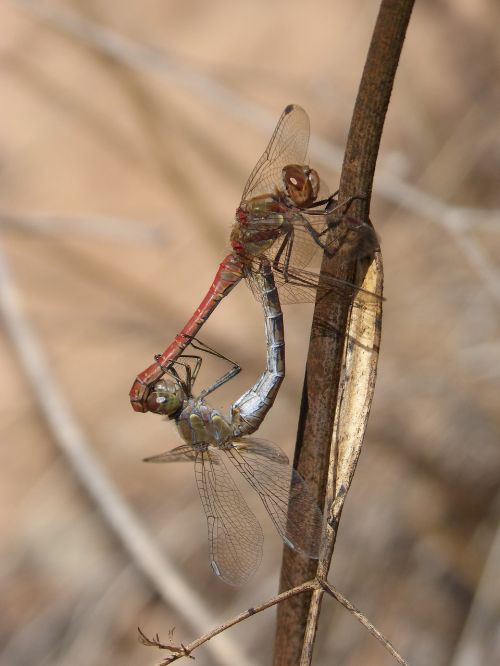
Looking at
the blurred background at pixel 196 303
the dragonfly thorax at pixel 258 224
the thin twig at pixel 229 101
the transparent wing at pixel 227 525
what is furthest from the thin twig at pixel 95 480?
the dragonfly thorax at pixel 258 224

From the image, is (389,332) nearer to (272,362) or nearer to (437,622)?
(437,622)

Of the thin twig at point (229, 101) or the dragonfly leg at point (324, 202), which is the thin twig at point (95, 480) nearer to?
the thin twig at point (229, 101)

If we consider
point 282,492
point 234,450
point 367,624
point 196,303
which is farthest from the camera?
point 196,303

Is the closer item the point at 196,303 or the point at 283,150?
the point at 283,150

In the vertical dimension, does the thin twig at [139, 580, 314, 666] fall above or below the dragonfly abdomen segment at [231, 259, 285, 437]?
below

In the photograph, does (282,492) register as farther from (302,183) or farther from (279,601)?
(302,183)

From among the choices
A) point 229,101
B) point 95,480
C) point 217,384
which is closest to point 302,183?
point 217,384

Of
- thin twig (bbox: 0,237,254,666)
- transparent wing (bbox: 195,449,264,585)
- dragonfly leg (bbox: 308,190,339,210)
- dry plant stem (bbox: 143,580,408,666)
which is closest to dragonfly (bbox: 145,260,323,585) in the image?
transparent wing (bbox: 195,449,264,585)

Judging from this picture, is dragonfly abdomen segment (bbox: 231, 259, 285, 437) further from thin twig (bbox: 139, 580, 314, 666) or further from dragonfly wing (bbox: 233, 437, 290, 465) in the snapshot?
thin twig (bbox: 139, 580, 314, 666)

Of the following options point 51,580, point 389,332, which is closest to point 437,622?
point 389,332
